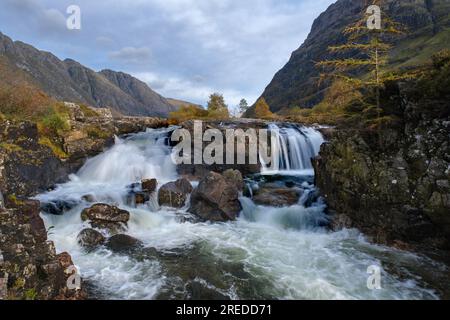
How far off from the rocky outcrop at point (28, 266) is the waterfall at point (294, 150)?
16.6m

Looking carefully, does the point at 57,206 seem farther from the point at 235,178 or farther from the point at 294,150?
the point at 294,150

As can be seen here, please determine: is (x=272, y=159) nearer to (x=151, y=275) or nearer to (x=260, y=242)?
(x=260, y=242)

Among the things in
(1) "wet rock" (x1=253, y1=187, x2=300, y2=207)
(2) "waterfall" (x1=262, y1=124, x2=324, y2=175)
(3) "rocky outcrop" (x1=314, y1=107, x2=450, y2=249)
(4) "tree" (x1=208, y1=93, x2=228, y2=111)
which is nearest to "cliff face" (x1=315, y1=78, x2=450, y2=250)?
(3) "rocky outcrop" (x1=314, y1=107, x2=450, y2=249)

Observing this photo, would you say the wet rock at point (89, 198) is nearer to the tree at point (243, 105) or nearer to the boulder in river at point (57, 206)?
the boulder in river at point (57, 206)

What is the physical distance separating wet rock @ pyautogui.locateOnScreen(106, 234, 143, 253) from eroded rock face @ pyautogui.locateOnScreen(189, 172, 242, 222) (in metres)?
3.98

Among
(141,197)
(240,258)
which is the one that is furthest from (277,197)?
(141,197)

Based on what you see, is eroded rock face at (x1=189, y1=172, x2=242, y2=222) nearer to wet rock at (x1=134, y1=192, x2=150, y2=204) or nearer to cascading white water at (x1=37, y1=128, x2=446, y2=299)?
cascading white water at (x1=37, y1=128, x2=446, y2=299)

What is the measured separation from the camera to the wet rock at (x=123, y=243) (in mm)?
12516

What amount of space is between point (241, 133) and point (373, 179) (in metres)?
13.2

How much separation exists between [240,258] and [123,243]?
4.86 meters

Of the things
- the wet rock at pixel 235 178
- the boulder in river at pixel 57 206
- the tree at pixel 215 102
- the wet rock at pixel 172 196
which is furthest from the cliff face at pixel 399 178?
the tree at pixel 215 102

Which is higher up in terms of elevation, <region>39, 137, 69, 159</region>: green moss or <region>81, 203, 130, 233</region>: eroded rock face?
<region>39, 137, 69, 159</region>: green moss

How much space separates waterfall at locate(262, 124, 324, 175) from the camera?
24.1 m

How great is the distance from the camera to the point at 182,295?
9.12 metres
